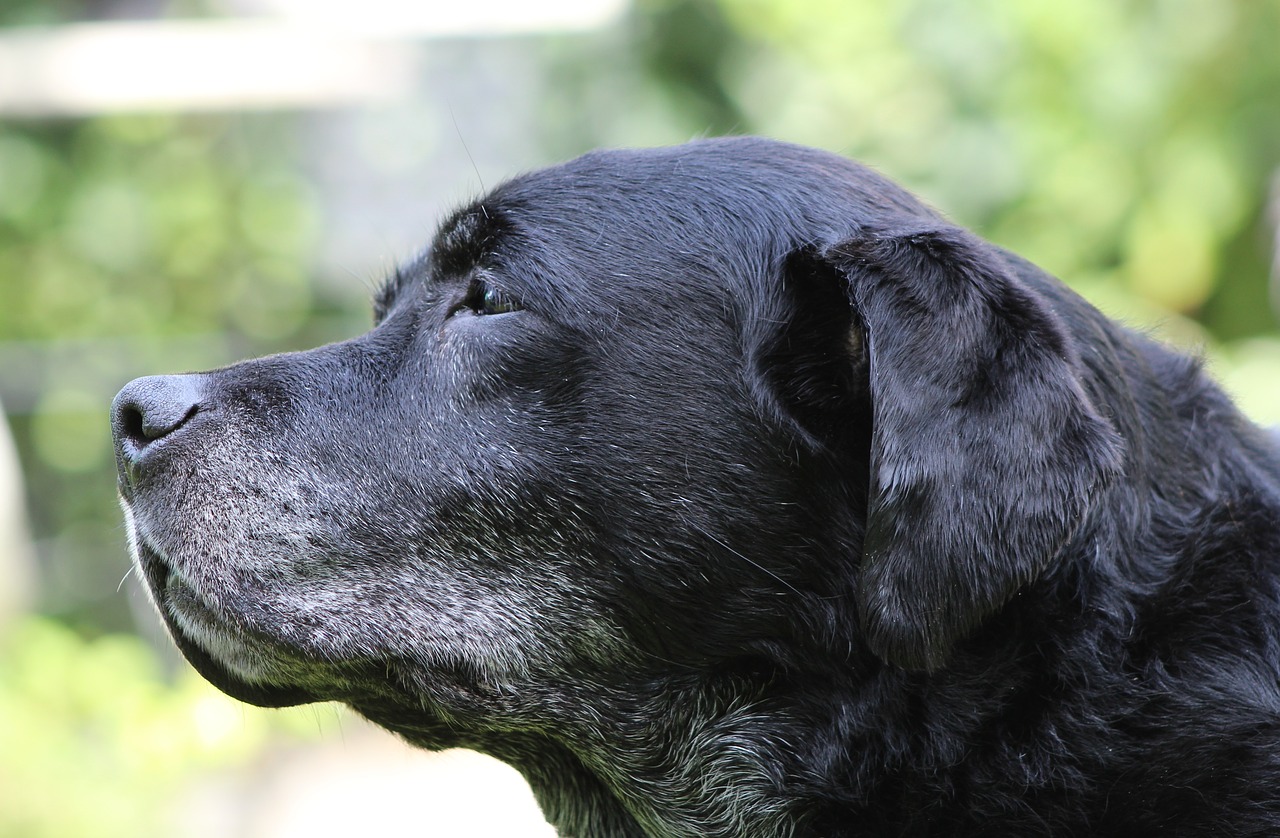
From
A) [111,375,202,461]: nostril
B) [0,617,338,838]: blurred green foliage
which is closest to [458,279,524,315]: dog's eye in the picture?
[111,375,202,461]: nostril

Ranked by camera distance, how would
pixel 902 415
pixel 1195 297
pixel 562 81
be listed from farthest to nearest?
1. pixel 562 81
2. pixel 1195 297
3. pixel 902 415

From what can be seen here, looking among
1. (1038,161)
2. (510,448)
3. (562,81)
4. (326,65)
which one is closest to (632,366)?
(510,448)

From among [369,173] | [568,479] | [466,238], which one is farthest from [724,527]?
[369,173]

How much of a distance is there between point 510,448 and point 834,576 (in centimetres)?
74

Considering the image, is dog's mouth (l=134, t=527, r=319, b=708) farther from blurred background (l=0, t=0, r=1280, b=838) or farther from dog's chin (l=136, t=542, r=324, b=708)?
blurred background (l=0, t=0, r=1280, b=838)

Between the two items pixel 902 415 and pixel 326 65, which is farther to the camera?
pixel 326 65

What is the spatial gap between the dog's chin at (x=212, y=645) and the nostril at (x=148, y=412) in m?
0.24

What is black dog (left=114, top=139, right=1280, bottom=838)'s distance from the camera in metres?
2.56

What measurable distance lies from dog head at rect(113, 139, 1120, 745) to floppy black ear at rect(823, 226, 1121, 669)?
0.19 m

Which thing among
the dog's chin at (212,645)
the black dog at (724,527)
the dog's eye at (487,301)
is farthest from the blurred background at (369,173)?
the dog's eye at (487,301)

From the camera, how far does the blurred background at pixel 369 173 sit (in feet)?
23.5

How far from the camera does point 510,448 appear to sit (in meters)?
2.82

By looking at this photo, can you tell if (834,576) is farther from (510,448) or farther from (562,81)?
(562,81)

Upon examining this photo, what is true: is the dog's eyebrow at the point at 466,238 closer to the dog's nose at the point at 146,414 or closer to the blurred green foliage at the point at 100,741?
the dog's nose at the point at 146,414
